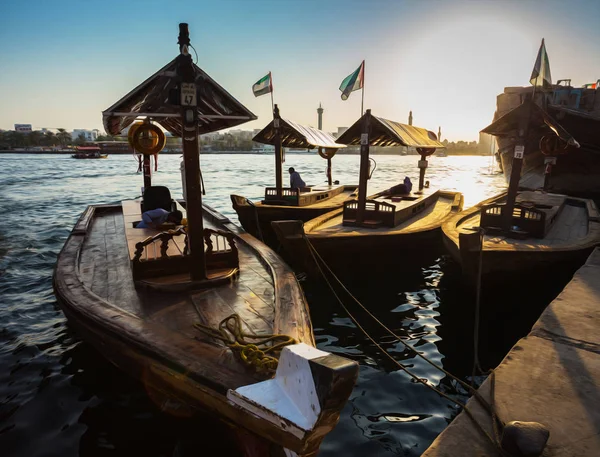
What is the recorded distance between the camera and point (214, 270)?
5.77 metres

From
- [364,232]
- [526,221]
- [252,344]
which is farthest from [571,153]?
[252,344]

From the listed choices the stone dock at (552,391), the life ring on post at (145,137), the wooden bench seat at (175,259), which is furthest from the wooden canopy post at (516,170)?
the life ring on post at (145,137)

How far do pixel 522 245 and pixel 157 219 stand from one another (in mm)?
8291

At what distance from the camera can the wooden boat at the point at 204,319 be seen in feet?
8.38

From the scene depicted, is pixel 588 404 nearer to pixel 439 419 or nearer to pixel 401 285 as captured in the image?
pixel 439 419

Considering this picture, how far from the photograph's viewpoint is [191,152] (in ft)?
16.4

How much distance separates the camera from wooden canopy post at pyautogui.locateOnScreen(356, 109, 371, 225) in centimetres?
1012

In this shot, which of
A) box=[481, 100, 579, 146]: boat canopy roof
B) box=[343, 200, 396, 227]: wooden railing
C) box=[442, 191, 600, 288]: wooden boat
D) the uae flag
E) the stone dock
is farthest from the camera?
the uae flag

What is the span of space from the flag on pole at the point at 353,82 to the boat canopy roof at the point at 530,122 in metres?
5.55

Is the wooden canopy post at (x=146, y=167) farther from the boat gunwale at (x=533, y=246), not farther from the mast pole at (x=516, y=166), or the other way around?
the mast pole at (x=516, y=166)

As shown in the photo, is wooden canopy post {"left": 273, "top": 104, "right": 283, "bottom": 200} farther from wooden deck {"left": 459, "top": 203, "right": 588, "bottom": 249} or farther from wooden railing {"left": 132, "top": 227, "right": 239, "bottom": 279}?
wooden railing {"left": 132, "top": 227, "right": 239, "bottom": 279}

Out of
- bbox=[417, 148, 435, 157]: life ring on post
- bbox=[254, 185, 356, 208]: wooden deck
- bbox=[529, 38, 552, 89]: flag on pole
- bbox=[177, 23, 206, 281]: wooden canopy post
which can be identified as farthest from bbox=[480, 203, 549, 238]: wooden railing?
bbox=[417, 148, 435, 157]: life ring on post

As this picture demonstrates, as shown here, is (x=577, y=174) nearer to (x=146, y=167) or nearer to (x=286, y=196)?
(x=286, y=196)

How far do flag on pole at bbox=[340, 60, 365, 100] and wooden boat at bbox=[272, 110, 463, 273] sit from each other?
2.52m
